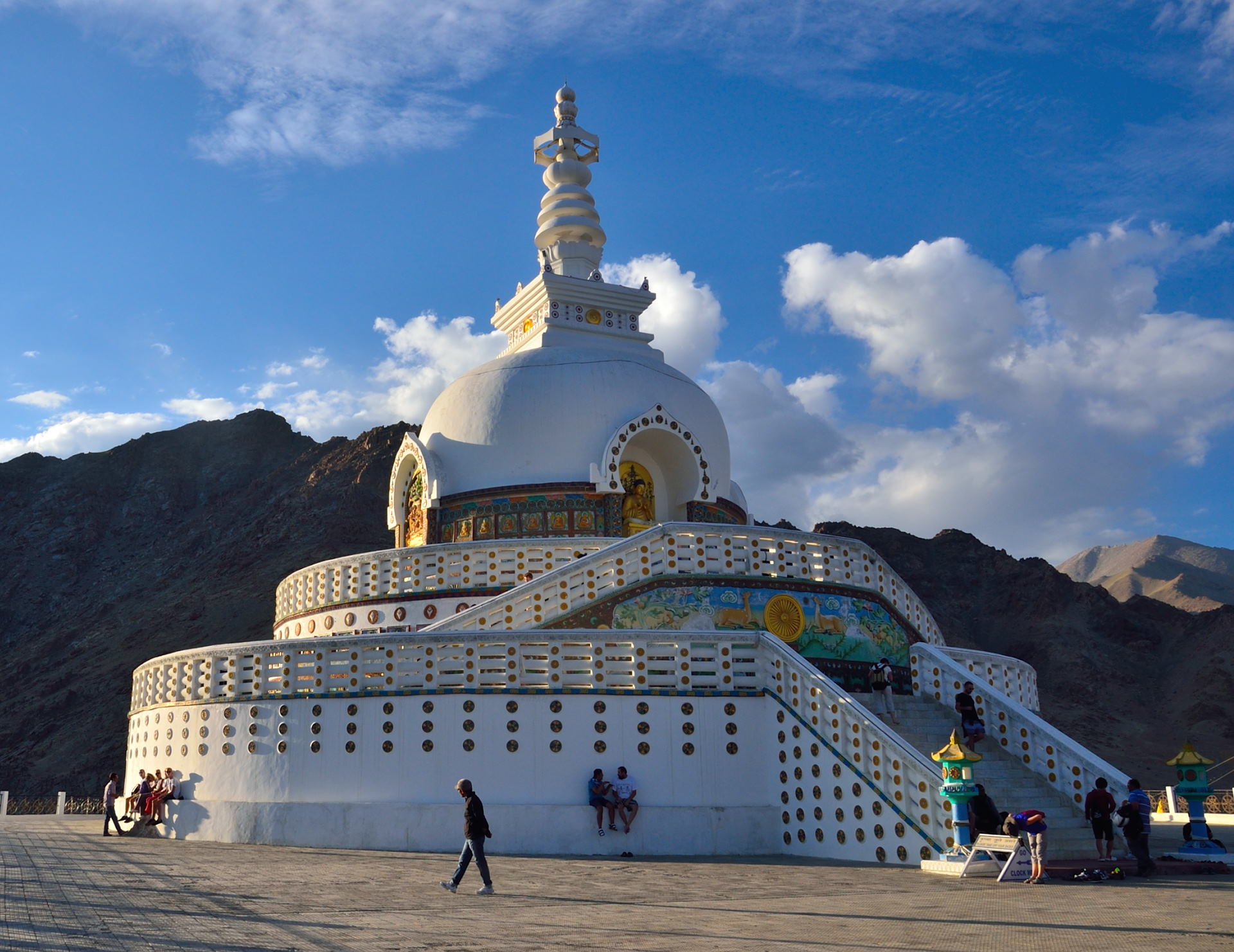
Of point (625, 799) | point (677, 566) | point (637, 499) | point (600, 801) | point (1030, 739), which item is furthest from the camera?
point (637, 499)

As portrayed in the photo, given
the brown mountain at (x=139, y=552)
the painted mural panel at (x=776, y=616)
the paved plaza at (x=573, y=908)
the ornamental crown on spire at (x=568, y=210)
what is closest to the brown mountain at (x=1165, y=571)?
the brown mountain at (x=139, y=552)

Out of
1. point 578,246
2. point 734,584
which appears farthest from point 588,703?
point 578,246

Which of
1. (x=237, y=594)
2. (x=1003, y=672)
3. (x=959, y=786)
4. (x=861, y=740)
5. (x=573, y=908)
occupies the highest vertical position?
(x=237, y=594)

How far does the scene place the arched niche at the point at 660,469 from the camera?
22.7m

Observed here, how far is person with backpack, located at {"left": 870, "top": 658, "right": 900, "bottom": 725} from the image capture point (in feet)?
50.5

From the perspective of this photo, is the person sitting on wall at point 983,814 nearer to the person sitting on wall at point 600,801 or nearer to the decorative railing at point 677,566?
the person sitting on wall at point 600,801

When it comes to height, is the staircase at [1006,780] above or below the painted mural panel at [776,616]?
below

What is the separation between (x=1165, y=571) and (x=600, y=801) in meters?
99.0

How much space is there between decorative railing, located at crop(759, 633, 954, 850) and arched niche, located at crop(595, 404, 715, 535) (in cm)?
823

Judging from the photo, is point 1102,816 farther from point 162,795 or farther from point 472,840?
point 162,795

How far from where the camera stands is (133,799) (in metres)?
17.1

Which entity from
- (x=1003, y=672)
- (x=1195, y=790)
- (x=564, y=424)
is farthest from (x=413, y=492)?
(x=1195, y=790)

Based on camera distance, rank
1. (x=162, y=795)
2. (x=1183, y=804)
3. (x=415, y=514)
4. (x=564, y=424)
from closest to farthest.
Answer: (x=162, y=795)
(x=1183, y=804)
(x=564, y=424)
(x=415, y=514)

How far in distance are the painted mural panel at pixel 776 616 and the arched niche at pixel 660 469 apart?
235 inches
